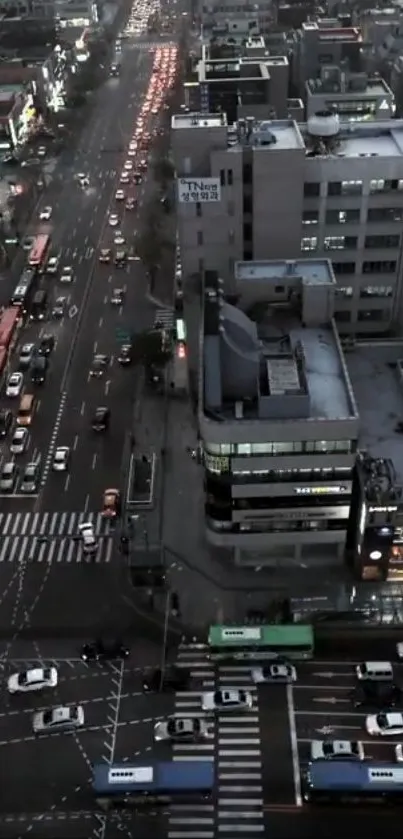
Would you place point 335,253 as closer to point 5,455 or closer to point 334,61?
point 5,455

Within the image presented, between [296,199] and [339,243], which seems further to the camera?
[339,243]

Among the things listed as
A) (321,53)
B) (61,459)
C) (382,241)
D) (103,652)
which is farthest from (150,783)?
(321,53)

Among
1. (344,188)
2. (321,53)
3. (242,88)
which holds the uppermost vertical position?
(321,53)

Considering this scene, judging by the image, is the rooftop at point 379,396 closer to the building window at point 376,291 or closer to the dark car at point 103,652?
the building window at point 376,291

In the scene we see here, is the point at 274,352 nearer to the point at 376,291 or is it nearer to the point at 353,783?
the point at 376,291

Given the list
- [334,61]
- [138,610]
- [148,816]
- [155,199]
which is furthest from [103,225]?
[148,816]
